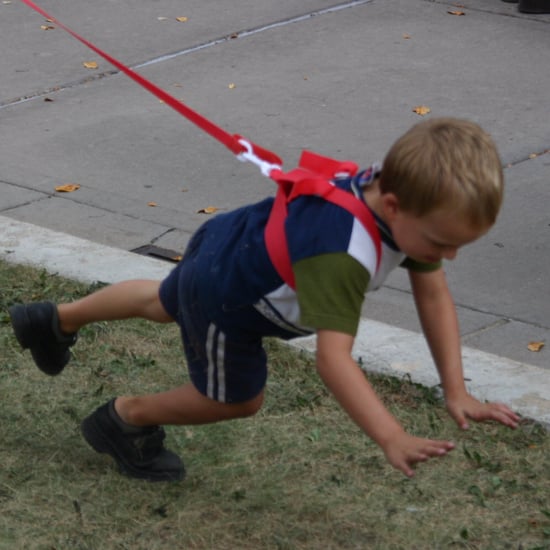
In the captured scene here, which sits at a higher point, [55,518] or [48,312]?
[48,312]

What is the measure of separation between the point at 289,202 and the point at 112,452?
1.10 metres

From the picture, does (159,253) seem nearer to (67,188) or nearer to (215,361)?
(67,188)

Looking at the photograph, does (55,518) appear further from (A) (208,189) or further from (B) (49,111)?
(B) (49,111)

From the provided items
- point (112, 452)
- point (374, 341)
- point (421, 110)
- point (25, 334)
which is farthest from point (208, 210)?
point (112, 452)

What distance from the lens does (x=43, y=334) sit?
12.0 ft

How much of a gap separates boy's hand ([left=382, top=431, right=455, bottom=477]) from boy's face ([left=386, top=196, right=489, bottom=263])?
1.29 ft

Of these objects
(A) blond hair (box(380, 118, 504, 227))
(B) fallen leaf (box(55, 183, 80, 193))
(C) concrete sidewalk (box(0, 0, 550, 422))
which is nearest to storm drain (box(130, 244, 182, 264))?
(C) concrete sidewalk (box(0, 0, 550, 422))

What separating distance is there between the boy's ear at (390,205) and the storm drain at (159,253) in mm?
2621

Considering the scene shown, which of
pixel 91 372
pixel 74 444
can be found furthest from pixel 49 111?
pixel 74 444

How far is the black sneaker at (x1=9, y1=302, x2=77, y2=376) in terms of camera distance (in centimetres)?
363

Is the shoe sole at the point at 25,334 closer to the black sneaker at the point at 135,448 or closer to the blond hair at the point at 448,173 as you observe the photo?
the black sneaker at the point at 135,448

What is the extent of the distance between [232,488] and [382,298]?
1587 millimetres

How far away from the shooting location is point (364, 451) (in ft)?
12.3

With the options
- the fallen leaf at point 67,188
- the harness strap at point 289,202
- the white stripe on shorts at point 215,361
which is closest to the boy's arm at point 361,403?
the harness strap at point 289,202
